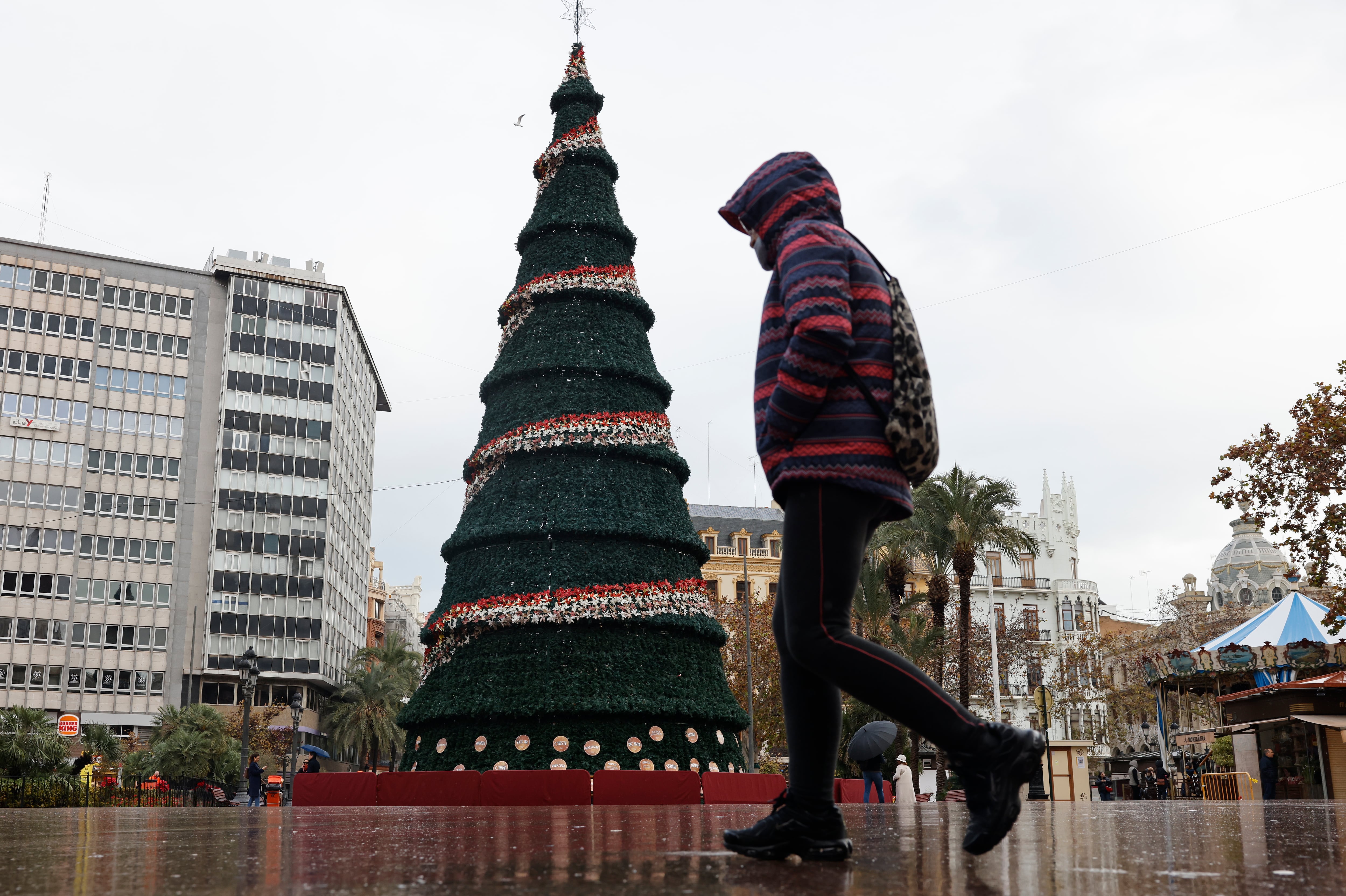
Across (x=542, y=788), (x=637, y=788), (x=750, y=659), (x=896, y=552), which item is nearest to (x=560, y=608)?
(x=542, y=788)

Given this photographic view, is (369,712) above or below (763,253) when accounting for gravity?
below

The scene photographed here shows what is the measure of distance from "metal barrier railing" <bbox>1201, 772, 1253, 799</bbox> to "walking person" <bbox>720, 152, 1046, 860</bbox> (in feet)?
67.3

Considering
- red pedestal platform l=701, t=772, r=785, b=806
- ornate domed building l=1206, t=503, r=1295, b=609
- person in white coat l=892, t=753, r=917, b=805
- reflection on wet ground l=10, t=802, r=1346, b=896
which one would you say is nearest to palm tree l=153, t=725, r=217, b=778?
person in white coat l=892, t=753, r=917, b=805

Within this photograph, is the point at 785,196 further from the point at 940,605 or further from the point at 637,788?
the point at 940,605

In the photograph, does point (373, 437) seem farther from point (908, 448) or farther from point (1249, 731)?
point (908, 448)

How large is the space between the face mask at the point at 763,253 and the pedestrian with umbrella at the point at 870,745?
943 centimetres

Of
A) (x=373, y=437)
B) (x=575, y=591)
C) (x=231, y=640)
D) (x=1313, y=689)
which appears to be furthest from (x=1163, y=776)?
(x=373, y=437)

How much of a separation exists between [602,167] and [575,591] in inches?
265

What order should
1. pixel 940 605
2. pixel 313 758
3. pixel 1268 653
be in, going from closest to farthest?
pixel 1268 653 → pixel 940 605 → pixel 313 758

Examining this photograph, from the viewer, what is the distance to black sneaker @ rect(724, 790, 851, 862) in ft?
→ 9.63

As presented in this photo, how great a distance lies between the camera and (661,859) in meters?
2.96

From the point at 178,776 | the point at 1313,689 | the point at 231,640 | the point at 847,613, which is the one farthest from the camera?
the point at 231,640

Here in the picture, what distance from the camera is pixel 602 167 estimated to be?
53.5ft

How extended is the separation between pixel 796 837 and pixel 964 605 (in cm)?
2788
